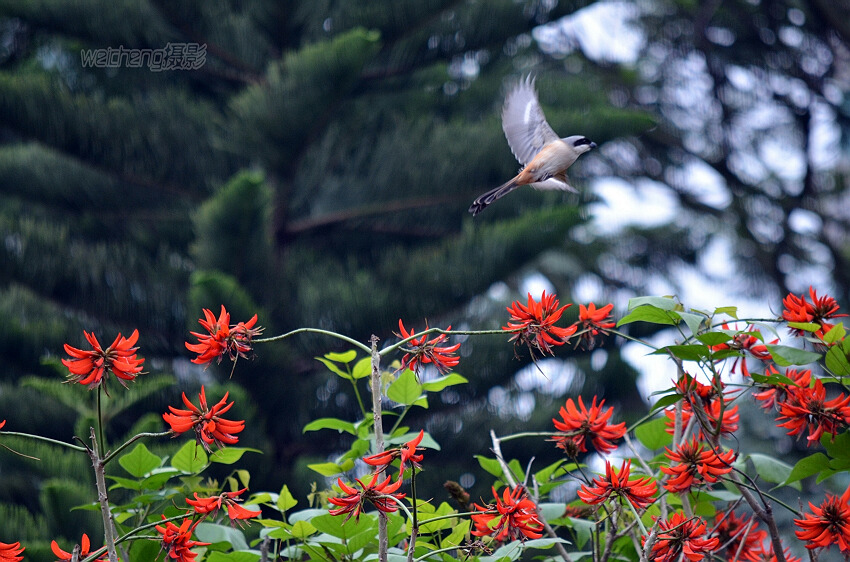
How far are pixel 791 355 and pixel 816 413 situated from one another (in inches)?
5.1

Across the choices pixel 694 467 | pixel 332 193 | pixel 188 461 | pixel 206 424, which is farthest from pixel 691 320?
pixel 332 193

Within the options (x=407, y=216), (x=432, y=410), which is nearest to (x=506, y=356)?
(x=432, y=410)

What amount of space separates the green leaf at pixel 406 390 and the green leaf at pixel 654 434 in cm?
31

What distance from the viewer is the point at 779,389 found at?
0.99 m

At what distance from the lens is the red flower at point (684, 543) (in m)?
0.77

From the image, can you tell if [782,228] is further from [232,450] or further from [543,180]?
[232,450]

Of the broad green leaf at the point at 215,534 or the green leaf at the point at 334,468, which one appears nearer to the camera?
the broad green leaf at the point at 215,534

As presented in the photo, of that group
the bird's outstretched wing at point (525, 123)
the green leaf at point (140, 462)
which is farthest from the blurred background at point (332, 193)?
the green leaf at point (140, 462)

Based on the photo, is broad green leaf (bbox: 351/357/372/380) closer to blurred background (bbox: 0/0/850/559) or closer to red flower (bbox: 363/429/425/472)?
red flower (bbox: 363/429/425/472)

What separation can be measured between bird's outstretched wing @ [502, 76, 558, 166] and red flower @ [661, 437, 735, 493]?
1419 mm

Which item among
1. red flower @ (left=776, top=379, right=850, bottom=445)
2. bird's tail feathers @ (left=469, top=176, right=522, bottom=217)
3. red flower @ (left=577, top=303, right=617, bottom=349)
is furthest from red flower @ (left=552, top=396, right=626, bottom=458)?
bird's tail feathers @ (left=469, top=176, right=522, bottom=217)

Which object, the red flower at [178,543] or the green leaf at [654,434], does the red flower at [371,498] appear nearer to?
the red flower at [178,543]

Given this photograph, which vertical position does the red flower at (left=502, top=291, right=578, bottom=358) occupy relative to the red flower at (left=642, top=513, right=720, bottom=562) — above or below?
above

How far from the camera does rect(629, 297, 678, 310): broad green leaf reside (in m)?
0.86
